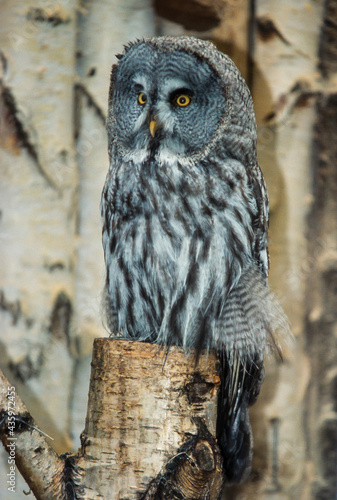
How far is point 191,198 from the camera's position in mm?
1075

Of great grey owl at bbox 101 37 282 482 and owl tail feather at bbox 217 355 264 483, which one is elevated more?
great grey owl at bbox 101 37 282 482

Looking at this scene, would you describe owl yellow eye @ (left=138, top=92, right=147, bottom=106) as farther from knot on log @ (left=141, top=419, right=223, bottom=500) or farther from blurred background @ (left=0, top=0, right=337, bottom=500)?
knot on log @ (left=141, top=419, right=223, bottom=500)

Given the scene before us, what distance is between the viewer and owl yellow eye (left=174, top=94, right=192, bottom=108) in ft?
3.51

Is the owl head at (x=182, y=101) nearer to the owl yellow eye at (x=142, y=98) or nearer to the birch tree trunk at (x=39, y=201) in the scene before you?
the owl yellow eye at (x=142, y=98)

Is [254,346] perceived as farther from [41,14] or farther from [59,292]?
[41,14]

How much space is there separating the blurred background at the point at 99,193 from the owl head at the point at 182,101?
45 centimetres

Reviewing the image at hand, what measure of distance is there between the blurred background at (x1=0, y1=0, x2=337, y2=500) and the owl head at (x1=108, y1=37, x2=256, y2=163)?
45cm

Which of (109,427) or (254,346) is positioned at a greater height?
(254,346)

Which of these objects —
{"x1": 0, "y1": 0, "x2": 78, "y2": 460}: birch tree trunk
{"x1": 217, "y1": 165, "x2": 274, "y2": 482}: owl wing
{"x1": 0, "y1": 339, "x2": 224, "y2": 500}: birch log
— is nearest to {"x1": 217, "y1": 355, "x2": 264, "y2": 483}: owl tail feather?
{"x1": 217, "y1": 165, "x2": 274, "y2": 482}: owl wing

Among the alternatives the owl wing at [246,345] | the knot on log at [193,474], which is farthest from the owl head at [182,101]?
the knot on log at [193,474]

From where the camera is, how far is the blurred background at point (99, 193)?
148cm

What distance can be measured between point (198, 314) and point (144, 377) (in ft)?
0.80

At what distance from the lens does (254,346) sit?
1116 mm

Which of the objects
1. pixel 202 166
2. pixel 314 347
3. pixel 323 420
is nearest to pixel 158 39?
pixel 202 166
